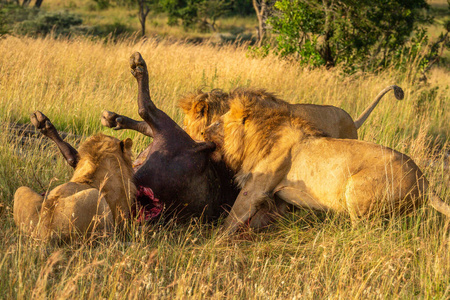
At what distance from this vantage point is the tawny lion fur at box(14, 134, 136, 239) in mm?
2930

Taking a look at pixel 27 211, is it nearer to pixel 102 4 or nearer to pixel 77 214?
pixel 77 214

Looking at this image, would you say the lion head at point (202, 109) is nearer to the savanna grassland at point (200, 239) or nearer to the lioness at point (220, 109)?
the lioness at point (220, 109)

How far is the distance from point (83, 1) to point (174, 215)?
34339 mm

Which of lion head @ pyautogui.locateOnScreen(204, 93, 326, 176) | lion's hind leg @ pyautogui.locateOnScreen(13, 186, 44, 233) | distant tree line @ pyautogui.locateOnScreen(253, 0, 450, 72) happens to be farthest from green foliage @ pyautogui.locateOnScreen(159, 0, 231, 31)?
lion's hind leg @ pyautogui.locateOnScreen(13, 186, 44, 233)

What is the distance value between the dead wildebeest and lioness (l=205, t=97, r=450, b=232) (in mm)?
208

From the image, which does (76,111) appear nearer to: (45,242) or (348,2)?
(45,242)

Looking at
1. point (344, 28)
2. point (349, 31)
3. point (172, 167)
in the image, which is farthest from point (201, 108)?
point (349, 31)

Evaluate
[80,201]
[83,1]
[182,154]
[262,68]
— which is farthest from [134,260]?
[83,1]

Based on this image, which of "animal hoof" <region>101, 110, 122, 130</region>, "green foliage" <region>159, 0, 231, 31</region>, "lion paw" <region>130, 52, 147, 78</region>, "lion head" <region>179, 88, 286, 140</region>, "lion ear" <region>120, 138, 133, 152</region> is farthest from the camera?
"green foliage" <region>159, 0, 231, 31</region>

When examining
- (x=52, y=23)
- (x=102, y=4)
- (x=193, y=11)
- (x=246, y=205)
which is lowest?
(x=52, y=23)

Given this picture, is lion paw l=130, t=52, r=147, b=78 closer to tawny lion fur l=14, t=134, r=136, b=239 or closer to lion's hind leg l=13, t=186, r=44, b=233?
tawny lion fur l=14, t=134, r=136, b=239

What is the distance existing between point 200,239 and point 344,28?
287 inches

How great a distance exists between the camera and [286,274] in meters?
2.98

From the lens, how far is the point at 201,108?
4.24m
